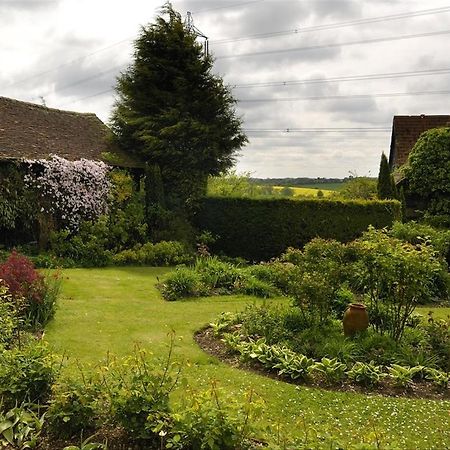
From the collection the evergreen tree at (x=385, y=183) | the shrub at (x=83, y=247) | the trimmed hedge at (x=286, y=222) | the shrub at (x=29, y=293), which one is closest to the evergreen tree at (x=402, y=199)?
the evergreen tree at (x=385, y=183)

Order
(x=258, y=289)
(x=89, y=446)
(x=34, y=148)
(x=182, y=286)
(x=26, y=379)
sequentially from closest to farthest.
A: (x=89, y=446) < (x=26, y=379) < (x=182, y=286) < (x=258, y=289) < (x=34, y=148)

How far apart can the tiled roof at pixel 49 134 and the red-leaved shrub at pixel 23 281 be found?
8001mm

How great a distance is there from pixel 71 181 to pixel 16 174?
5.75 ft

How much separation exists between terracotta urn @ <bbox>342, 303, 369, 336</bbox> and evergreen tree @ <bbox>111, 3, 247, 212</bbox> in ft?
42.0

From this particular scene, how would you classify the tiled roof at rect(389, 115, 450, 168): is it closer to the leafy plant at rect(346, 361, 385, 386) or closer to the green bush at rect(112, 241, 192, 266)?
the green bush at rect(112, 241, 192, 266)

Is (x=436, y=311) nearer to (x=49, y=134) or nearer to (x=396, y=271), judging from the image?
(x=396, y=271)

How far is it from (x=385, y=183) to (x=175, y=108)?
30.4ft

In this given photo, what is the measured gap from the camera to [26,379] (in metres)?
4.71

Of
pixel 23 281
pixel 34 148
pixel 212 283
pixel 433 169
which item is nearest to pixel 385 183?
pixel 433 169

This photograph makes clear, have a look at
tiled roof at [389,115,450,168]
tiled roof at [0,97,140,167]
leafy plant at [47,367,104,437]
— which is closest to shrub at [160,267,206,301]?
leafy plant at [47,367,104,437]

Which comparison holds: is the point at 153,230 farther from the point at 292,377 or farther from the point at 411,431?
the point at 411,431

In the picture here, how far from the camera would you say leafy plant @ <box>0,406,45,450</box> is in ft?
13.5

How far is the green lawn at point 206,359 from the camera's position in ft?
15.7

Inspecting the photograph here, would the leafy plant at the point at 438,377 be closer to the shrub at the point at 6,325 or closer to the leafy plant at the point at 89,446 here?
the leafy plant at the point at 89,446
